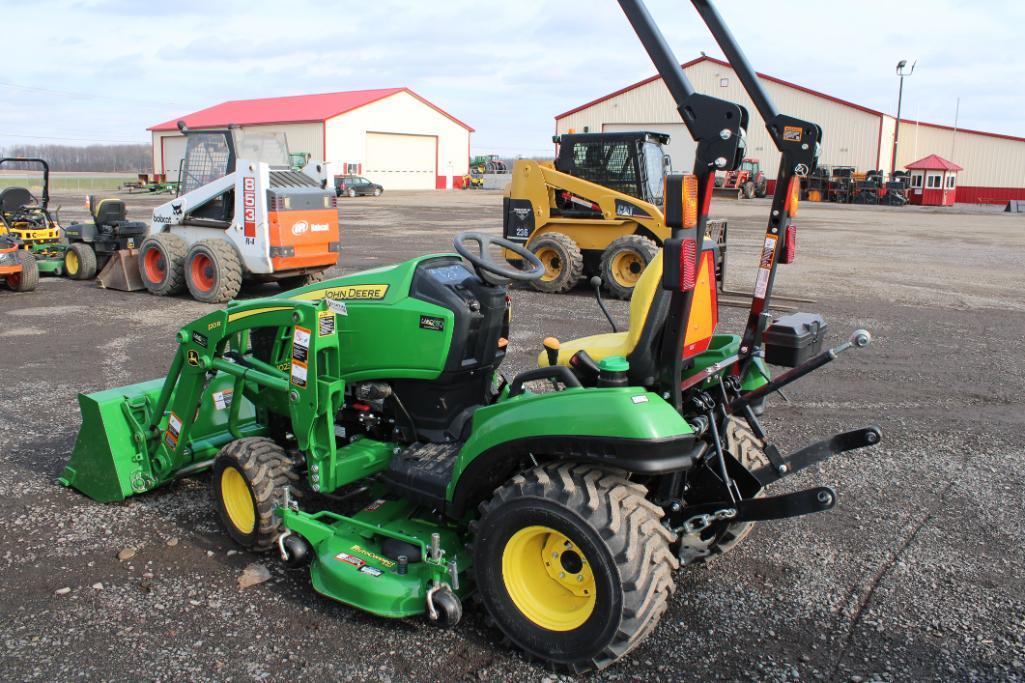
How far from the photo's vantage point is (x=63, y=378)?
7.16m

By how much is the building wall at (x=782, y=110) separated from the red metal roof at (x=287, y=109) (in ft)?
48.3

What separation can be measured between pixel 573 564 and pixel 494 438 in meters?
0.55

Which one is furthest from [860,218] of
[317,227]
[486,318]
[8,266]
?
[486,318]

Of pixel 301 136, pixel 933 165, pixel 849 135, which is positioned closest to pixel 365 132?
pixel 301 136

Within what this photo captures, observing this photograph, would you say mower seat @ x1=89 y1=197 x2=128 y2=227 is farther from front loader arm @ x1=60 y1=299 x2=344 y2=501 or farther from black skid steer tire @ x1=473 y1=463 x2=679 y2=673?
black skid steer tire @ x1=473 y1=463 x2=679 y2=673

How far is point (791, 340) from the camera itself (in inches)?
133

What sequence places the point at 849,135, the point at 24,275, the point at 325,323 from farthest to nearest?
1. the point at 849,135
2. the point at 24,275
3. the point at 325,323

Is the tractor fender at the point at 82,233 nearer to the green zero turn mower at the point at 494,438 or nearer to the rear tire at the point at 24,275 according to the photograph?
the rear tire at the point at 24,275

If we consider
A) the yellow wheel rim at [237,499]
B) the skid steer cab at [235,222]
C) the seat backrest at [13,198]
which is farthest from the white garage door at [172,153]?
the yellow wheel rim at [237,499]

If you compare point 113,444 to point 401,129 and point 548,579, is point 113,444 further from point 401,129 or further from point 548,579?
point 401,129

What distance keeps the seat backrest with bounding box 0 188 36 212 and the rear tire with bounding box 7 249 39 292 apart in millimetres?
1859

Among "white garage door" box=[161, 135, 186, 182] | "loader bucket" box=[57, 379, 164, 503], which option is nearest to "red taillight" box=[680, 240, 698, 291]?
"loader bucket" box=[57, 379, 164, 503]

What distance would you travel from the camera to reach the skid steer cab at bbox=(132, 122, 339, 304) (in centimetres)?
1081

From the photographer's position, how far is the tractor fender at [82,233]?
12961 millimetres
